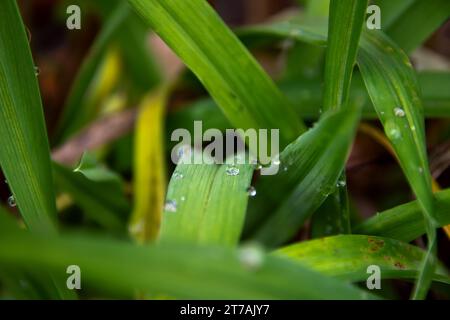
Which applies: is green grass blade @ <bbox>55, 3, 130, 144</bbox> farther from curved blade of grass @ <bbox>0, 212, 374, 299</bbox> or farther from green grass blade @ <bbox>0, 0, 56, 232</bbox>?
curved blade of grass @ <bbox>0, 212, 374, 299</bbox>

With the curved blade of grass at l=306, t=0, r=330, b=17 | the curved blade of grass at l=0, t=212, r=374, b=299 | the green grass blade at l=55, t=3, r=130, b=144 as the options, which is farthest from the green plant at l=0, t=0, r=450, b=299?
the green grass blade at l=55, t=3, r=130, b=144

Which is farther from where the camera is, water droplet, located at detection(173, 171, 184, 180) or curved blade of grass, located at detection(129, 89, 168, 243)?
curved blade of grass, located at detection(129, 89, 168, 243)

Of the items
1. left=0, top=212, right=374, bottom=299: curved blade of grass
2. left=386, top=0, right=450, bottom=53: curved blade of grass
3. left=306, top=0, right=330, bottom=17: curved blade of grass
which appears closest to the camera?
left=0, top=212, right=374, bottom=299: curved blade of grass

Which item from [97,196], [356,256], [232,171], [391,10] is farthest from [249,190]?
[391,10]

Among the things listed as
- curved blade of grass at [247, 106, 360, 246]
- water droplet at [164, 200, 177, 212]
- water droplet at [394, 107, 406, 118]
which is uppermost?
water droplet at [394, 107, 406, 118]

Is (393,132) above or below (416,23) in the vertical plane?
below

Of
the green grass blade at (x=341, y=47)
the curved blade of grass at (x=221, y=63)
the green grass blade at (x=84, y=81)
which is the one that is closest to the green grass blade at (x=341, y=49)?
the green grass blade at (x=341, y=47)

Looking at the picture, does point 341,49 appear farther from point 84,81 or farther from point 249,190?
point 84,81

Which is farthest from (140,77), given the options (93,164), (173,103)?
(93,164)
